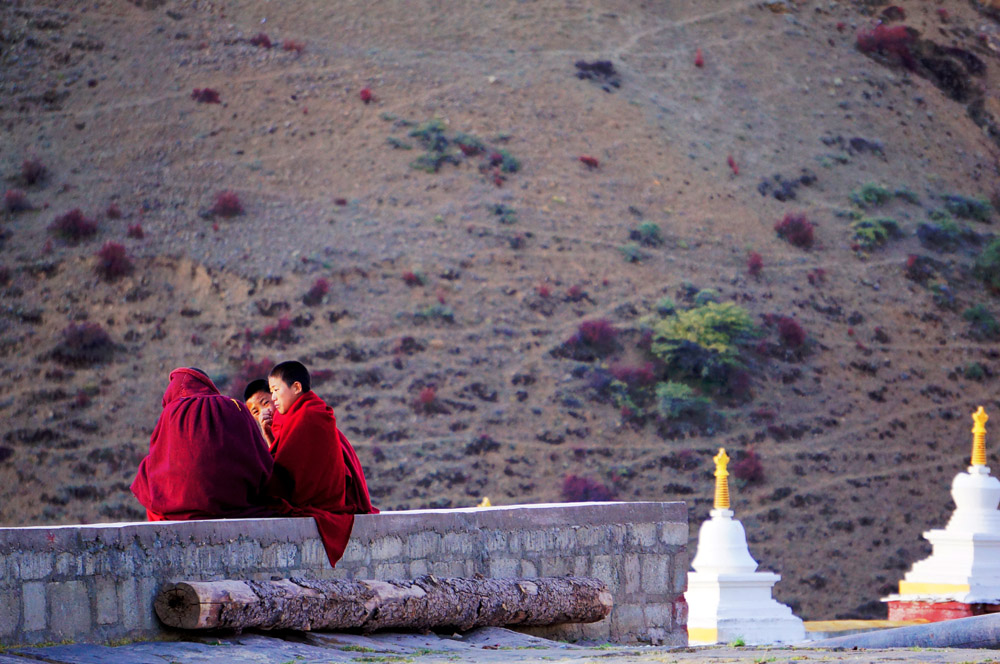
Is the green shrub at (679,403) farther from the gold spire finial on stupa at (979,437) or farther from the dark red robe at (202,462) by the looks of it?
the dark red robe at (202,462)

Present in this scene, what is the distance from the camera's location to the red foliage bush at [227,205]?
2709cm

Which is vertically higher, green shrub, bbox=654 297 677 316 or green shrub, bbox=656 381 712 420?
green shrub, bbox=654 297 677 316

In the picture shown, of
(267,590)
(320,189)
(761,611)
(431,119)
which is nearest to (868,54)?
(431,119)

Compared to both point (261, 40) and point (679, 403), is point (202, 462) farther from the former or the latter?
point (261, 40)

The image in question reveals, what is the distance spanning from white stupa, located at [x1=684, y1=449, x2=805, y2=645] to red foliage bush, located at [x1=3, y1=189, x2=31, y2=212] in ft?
61.7

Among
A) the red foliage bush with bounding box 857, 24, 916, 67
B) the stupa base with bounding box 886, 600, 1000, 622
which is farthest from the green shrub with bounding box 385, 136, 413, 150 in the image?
the stupa base with bounding box 886, 600, 1000, 622

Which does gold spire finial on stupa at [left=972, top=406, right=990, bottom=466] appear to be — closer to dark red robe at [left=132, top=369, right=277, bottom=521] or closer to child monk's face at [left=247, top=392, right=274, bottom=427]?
child monk's face at [left=247, top=392, right=274, bottom=427]

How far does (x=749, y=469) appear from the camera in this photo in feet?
81.8

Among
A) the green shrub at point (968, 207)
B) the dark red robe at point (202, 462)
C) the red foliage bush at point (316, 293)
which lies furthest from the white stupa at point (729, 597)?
the green shrub at point (968, 207)

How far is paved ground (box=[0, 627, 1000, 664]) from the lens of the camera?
4645 mm

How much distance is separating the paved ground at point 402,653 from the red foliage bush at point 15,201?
23.2 metres

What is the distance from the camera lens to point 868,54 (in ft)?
118

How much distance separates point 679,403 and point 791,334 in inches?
131

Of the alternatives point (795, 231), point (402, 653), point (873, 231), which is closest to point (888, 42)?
point (873, 231)
